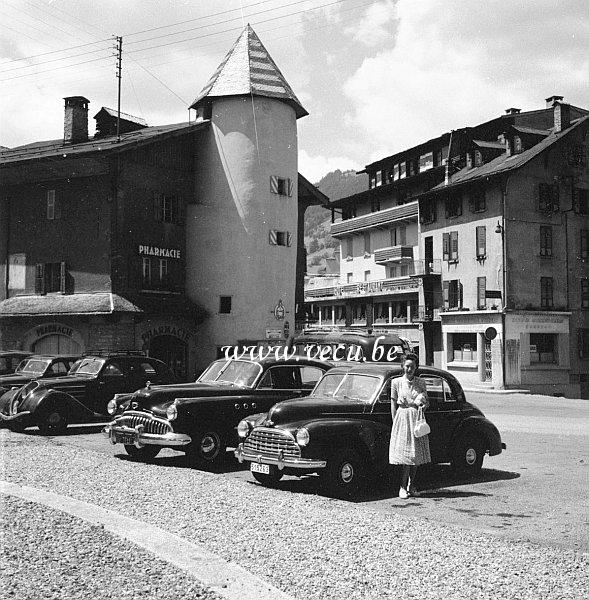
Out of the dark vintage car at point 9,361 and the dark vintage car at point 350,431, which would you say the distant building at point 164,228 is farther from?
the dark vintage car at point 350,431

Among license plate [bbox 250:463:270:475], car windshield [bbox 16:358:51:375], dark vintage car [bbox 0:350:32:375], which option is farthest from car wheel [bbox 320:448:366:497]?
dark vintage car [bbox 0:350:32:375]

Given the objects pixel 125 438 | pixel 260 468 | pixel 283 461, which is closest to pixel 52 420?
pixel 125 438

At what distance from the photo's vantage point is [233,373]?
15.1 metres

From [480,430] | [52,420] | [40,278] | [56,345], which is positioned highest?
[40,278]

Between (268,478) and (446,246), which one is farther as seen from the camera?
(446,246)

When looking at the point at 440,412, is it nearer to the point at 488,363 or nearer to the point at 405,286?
the point at 488,363

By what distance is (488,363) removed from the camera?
4744cm

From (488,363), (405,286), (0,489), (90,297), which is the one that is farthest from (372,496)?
(405,286)

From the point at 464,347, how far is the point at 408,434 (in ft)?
132

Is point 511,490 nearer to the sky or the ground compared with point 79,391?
nearer to the ground

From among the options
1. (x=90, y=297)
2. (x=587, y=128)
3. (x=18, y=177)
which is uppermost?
(x=587, y=128)

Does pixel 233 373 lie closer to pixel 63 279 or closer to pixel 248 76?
pixel 63 279

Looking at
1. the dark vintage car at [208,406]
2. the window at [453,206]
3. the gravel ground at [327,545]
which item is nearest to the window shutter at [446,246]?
the window at [453,206]

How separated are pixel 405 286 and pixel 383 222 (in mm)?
7085
